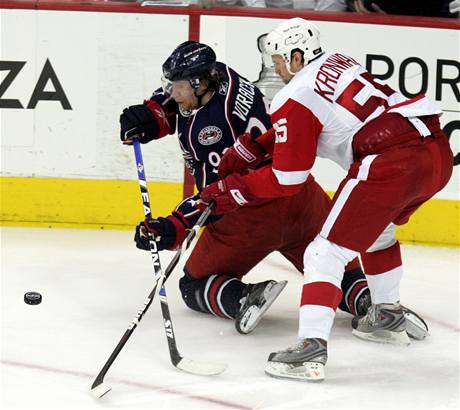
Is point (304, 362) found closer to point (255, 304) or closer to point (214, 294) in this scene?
point (255, 304)

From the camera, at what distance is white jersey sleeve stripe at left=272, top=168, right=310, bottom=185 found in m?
3.32

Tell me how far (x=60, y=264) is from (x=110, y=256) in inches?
9.8

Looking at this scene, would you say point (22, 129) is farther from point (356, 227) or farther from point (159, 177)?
point (356, 227)

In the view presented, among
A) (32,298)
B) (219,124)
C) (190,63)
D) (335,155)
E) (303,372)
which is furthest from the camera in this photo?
(32,298)

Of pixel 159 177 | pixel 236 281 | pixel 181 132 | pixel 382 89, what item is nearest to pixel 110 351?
pixel 236 281

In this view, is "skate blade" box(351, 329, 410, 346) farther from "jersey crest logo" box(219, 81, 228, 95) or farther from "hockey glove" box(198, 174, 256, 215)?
"jersey crest logo" box(219, 81, 228, 95)

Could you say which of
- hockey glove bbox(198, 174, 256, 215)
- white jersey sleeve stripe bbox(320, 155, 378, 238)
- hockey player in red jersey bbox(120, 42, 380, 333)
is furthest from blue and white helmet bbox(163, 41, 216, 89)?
white jersey sleeve stripe bbox(320, 155, 378, 238)

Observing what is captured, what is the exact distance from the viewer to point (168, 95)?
3967mm

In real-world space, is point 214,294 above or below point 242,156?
below

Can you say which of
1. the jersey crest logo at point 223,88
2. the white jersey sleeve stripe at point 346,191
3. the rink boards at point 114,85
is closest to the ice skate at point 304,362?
the white jersey sleeve stripe at point 346,191

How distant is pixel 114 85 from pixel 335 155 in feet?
6.45

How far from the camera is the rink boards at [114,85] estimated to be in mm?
5125

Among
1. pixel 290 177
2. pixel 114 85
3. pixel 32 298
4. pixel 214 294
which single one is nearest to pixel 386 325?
pixel 214 294

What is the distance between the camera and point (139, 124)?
12.7ft
